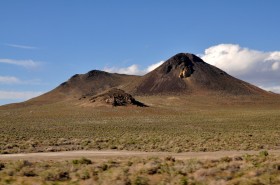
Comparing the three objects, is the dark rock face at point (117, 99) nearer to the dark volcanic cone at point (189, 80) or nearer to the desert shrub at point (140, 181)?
the dark volcanic cone at point (189, 80)

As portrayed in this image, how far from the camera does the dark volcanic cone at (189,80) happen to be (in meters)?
158

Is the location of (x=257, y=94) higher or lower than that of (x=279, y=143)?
higher

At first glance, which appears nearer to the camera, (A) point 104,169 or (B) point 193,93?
(A) point 104,169

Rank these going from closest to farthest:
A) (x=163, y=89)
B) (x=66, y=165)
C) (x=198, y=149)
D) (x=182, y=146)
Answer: (x=66, y=165) → (x=198, y=149) → (x=182, y=146) → (x=163, y=89)

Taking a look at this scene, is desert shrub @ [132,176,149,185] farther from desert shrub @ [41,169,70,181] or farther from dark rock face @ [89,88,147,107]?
dark rock face @ [89,88,147,107]

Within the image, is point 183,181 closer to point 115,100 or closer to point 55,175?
point 55,175

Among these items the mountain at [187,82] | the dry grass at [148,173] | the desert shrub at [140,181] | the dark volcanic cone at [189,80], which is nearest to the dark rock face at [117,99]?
the mountain at [187,82]

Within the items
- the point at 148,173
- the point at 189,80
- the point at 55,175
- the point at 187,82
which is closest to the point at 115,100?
the point at 187,82

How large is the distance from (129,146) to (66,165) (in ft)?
43.3

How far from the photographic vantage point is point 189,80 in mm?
166875

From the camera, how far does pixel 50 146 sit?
3509 centimetres

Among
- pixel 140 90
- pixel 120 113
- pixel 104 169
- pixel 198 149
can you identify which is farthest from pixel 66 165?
pixel 140 90

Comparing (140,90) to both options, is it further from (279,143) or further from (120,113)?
(279,143)

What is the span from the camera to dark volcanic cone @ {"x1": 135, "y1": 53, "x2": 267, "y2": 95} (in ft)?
520
